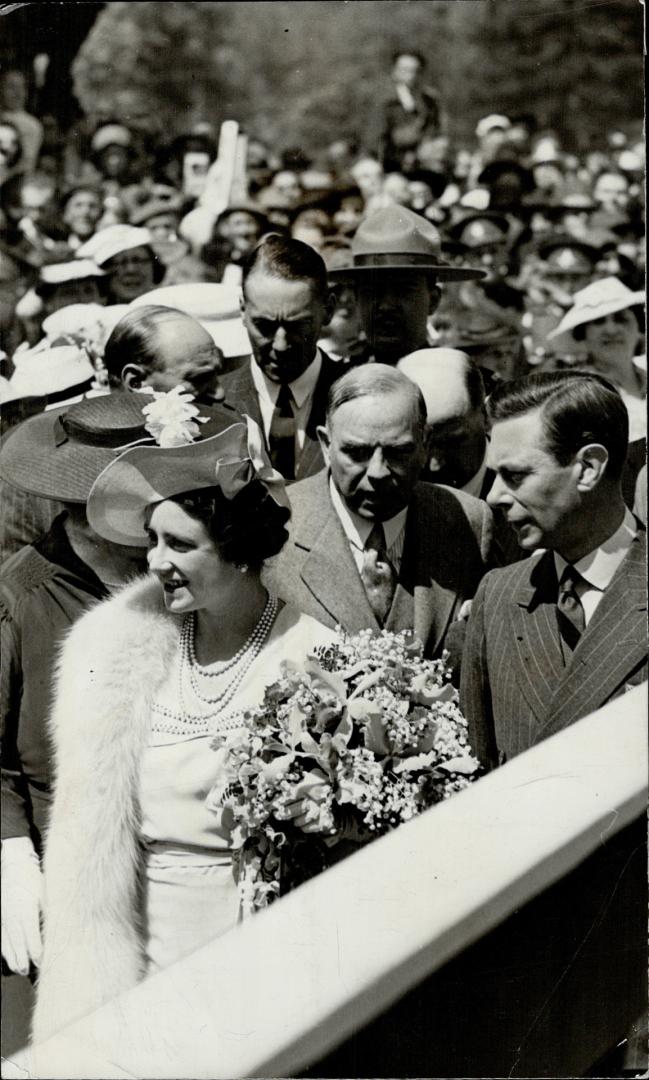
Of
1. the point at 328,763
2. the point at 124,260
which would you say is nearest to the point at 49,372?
the point at 124,260

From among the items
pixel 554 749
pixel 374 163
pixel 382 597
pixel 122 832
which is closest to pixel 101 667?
pixel 122 832

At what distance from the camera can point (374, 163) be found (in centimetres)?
396

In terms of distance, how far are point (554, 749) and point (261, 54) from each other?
86.0 inches

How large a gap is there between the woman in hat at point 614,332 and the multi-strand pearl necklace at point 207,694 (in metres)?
1.17

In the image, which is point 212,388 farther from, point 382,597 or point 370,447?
point 382,597

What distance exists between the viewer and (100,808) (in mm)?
3781

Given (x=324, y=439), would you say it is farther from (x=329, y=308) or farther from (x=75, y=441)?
(x=75, y=441)

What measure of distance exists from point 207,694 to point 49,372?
3.61ft

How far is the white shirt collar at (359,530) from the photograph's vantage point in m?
3.87

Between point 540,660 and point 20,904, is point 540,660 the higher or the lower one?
the higher one

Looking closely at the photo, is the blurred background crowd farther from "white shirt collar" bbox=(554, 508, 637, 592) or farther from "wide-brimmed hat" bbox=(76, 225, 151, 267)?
"white shirt collar" bbox=(554, 508, 637, 592)

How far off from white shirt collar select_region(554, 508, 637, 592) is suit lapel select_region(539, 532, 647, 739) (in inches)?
1.0

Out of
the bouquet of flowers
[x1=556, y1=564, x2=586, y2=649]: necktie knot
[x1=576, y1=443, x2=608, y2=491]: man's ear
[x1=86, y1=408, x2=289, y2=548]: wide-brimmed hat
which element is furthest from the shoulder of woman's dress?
[x1=576, y1=443, x2=608, y2=491]: man's ear

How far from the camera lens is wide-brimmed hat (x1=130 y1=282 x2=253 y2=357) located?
13.1 feet
